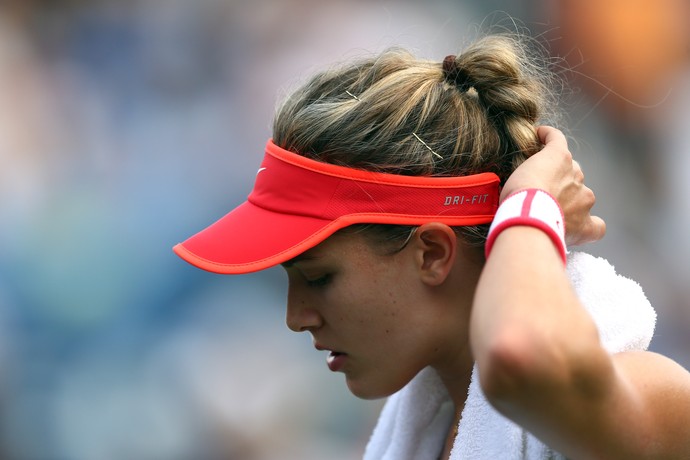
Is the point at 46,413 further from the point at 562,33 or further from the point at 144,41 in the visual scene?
the point at 562,33

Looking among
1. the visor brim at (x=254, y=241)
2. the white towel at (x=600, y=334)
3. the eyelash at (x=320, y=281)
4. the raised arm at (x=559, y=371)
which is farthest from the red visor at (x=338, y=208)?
the raised arm at (x=559, y=371)

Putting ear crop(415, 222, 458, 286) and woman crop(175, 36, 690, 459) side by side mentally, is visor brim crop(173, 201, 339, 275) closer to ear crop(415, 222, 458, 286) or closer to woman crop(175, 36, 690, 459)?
woman crop(175, 36, 690, 459)

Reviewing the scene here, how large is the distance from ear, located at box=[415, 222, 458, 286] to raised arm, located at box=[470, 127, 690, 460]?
1.14ft

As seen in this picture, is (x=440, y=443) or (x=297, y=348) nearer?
(x=440, y=443)

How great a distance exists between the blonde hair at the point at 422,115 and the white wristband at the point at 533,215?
316 millimetres

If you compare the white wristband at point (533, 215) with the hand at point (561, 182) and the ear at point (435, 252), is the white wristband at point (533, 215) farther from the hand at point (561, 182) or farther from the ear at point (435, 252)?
the ear at point (435, 252)


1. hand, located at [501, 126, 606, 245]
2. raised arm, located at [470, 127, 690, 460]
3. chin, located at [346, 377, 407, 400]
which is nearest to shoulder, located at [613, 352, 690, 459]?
raised arm, located at [470, 127, 690, 460]

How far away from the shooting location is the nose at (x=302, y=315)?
174 cm

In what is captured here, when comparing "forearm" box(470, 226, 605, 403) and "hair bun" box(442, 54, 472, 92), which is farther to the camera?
"hair bun" box(442, 54, 472, 92)

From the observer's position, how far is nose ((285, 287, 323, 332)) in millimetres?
1739

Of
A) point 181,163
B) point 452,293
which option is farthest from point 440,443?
point 181,163

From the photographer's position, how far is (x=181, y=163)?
3.90 meters

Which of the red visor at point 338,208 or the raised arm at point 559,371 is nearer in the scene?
the raised arm at point 559,371

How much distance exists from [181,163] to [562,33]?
68.1 inches
